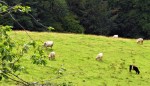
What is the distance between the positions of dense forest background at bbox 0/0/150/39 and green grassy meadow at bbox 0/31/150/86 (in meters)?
31.1

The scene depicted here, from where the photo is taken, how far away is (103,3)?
67.1 metres

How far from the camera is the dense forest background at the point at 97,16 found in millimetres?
63344

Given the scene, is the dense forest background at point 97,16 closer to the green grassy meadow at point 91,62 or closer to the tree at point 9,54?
the green grassy meadow at point 91,62

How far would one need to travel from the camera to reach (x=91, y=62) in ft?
83.0

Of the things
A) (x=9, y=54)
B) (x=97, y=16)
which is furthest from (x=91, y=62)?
(x=97, y=16)

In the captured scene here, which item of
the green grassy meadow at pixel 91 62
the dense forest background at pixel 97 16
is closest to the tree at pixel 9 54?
the green grassy meadow at pixel 91 62

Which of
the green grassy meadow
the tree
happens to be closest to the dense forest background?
the green grassy meadow

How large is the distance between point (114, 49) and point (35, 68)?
9805 millimetres

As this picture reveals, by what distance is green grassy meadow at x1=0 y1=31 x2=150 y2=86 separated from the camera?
21.0 meters

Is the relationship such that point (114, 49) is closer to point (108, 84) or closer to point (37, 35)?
point (37, 35)

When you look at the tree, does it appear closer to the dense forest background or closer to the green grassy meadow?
the green grassy meadow

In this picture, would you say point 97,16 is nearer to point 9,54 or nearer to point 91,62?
point 91,62

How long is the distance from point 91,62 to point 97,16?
4155 cm

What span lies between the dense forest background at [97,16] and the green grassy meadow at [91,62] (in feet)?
102
